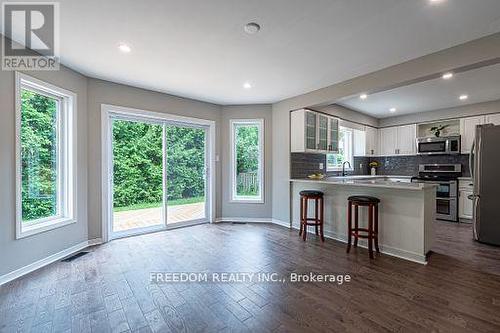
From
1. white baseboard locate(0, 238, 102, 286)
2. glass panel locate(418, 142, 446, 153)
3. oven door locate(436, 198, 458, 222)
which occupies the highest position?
glass panel locate(418, 142, 446, 153)

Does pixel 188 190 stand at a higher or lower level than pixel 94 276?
higher

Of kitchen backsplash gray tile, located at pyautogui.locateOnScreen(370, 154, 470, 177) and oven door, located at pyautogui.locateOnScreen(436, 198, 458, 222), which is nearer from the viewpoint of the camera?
oven door, located at pyautogui.locateOnScreen(436, 198, 458, 222)

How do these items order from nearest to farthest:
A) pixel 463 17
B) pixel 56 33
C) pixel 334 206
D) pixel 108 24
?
pixel 463 17
pixel 108 24
pixel 56 33
pixel 334 206

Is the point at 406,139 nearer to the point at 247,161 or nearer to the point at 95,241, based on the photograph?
the point at 247,161

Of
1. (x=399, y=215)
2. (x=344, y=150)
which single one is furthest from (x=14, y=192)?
(x=344, y=150)

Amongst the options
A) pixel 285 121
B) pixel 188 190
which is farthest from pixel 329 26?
pixel 188 190

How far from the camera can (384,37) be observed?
236cm

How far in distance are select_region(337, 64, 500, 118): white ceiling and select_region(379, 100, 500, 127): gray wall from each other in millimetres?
155

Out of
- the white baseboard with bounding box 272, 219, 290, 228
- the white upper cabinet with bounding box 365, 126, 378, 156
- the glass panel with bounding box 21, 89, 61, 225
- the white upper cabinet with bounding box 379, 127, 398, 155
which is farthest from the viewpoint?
the white upper cabinet with bounding box 379, 127, 398, 155

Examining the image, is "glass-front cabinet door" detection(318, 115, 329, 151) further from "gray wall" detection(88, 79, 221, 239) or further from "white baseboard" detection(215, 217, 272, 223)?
"gray wall" detection(88, 79, 221, 239)

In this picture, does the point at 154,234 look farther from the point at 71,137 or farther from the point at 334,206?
the point at 334,206

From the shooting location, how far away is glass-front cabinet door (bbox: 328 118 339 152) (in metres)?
Answer: 4.93

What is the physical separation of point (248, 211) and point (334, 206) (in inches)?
71.0

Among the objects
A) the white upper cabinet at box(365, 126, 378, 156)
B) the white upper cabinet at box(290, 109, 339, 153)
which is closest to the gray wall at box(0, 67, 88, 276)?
the white upper cabinet at box(290, 109, 339, 153)
